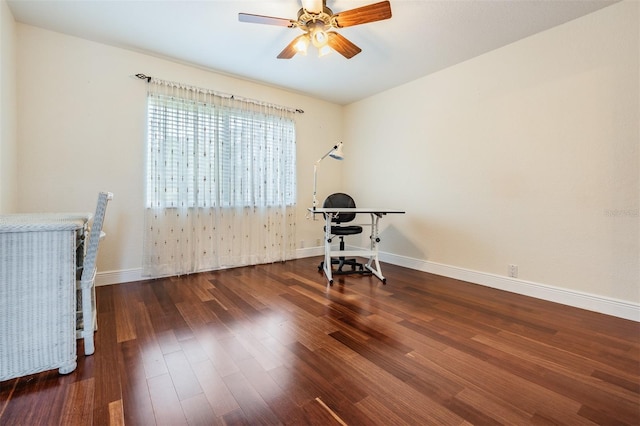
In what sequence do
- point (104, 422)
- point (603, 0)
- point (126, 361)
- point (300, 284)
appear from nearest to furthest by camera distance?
point (104, 422)
point (126, 361)
point (603, 0)
point (300, 284)

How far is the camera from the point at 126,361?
5.31ft

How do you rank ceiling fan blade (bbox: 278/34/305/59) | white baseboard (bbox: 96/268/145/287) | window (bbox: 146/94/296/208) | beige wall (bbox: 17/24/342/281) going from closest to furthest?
ceiling fan blade (bbox: 278/34/305/59) → beige wall (bbox: 17/24/342/281) → white baseboard (bbox: 96/268/145/287) → window (bbox: 146/94/296/208)

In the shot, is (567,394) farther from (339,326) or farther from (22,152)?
(22,152)

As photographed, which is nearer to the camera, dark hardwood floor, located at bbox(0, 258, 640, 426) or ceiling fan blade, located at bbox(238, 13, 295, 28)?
dark hardwood floor, located at bbox(0, 258, 640, 426)

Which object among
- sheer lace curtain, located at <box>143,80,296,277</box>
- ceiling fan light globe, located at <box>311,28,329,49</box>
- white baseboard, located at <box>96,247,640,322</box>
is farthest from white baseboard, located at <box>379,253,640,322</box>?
ceiling fan light globe, located at <box>311,28,329,49</box>

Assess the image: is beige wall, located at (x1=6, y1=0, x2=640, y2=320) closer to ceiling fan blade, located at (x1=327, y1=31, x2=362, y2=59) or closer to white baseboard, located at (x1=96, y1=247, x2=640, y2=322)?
white baseboard, located at (x1=96, y1=247, x2=640, y2=322)

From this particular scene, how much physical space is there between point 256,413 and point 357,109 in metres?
4.40

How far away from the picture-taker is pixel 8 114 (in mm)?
2365

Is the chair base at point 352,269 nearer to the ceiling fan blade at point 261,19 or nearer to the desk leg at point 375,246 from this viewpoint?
the desk leg at point 375,246

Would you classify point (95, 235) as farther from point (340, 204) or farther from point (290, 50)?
point (340, 204)

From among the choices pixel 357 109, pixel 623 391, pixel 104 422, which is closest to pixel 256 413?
pixel 104 422

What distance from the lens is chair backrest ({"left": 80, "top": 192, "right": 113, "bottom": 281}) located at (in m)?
1.60

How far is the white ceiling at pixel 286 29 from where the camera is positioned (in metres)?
2.29

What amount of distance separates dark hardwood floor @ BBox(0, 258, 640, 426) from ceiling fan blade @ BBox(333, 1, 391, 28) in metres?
2.24
